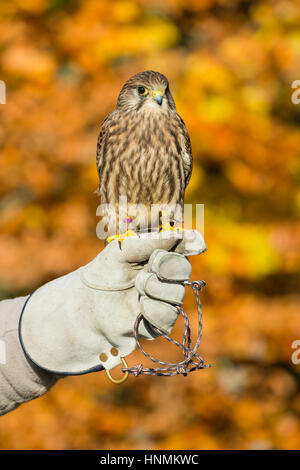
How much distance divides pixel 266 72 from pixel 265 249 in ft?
5.60

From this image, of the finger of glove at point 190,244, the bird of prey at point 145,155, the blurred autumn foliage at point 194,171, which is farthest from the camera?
the blurred autumn foliage at point 194,171

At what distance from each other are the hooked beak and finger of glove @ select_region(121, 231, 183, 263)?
2.90 feet

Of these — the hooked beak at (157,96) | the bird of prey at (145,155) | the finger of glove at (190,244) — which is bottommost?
the finger of glove at (190,244)

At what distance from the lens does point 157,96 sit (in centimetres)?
280

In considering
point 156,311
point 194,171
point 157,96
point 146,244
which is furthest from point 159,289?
point 194,171

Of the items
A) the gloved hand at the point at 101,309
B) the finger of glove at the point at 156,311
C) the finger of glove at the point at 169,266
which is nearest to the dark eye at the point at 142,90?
the gloved hand at the point at 101,309

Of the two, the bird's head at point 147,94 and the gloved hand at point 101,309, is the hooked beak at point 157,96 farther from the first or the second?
the gloved hand at point 101,309

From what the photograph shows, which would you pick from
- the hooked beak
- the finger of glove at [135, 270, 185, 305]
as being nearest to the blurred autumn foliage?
the hooked beak

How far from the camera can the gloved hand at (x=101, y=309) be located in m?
2.22

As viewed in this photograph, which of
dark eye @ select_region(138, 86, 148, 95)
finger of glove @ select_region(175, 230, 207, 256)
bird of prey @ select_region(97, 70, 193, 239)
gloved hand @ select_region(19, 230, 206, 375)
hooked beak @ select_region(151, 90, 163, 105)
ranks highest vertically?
dark eye @ select_region(138, 86, 148, 95)

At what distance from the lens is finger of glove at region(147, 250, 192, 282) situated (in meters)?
2.12

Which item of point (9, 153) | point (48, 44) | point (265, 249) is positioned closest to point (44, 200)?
point (9, 153)

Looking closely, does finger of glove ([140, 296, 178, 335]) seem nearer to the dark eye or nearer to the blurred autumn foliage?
the dark eye

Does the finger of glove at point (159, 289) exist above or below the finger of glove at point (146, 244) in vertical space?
below
